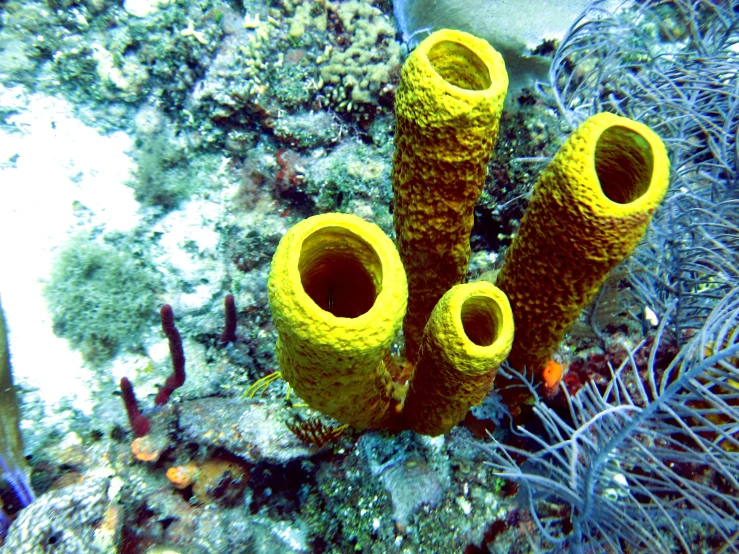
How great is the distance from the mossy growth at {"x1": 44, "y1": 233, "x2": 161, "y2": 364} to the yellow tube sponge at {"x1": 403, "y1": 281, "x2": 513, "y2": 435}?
2.46 m

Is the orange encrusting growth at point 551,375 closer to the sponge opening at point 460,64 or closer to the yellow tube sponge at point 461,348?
the yellow tube sponge at point 461,348

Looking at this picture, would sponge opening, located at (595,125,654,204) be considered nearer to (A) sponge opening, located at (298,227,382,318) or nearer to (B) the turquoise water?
(B) the turquoise water

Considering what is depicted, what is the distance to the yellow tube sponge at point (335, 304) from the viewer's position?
1.26 meters

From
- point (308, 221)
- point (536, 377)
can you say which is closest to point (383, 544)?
point (536, 377)

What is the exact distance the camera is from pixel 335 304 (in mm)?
1833

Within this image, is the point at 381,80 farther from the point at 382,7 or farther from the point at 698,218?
the point at 698,218

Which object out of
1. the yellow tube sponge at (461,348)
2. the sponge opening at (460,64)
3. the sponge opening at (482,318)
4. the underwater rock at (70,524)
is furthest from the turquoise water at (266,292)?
the sponge opening at (460,64)

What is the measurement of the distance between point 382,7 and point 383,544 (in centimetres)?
471

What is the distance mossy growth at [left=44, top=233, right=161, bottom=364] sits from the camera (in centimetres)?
318

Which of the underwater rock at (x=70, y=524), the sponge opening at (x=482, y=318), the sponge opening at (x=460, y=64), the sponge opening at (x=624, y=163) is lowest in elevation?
the underwater rock at (x=70, y=524)

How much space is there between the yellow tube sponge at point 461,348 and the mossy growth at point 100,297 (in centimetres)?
246

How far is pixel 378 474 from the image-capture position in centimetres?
252

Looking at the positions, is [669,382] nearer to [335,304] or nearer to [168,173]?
[335,304]

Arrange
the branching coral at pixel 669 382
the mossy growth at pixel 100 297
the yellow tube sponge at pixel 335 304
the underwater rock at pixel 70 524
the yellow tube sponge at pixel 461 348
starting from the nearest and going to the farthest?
the yellow tube sponge at pixel 335 304 → the yellow tube sponge at pixel 461 348 → the branching coral at pixel 669 382 → the underwater rock at pixel 70 524 → the mossy growth at pixel 100 297
